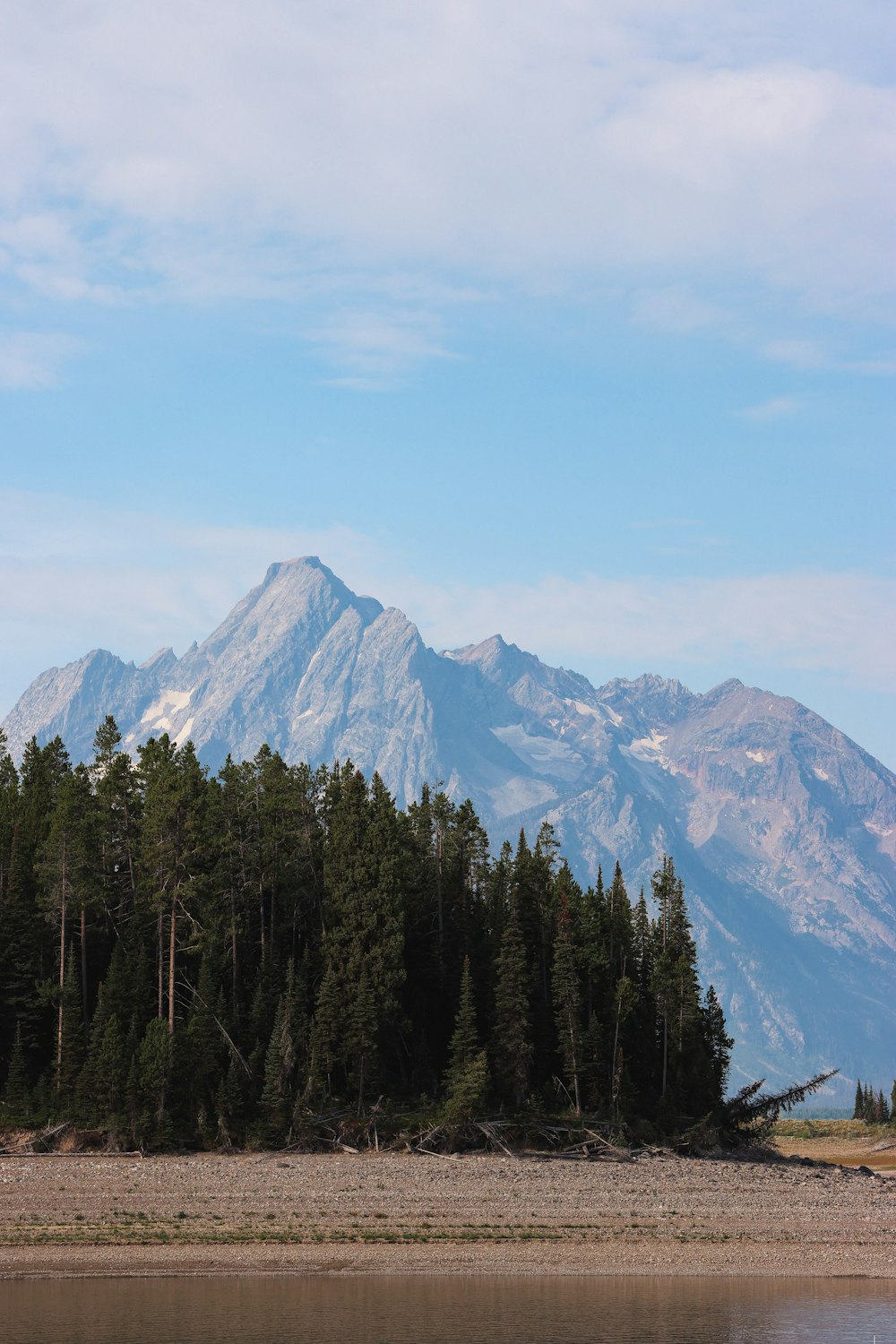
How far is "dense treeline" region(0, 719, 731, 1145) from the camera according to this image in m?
76.8

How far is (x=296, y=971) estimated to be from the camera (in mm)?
85938

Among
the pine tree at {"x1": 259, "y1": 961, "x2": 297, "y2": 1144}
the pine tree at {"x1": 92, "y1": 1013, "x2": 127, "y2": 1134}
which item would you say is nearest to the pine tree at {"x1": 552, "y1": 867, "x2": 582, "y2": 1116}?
the pine tree at {"x1": 259, "y1": 961, "x2": 297, "y2": 1144}

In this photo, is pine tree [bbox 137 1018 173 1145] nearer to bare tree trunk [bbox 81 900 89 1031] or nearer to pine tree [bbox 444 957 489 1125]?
bare tree trunk [bbox 81 900 89 1031]

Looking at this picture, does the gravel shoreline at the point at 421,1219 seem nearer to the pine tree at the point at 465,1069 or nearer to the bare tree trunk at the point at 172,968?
the pine tree at the point at 465,1069

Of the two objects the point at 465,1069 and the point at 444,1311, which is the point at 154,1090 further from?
the point at 444,1311

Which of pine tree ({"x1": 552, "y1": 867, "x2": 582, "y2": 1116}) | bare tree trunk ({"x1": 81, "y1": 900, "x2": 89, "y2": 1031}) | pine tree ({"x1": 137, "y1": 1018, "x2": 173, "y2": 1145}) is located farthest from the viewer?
pine tree ({"x1": 552, "y1": 867, "x2": 582, "y2": 1116})

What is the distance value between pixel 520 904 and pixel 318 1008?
63.0 ft

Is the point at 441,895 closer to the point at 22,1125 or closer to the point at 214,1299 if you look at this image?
the point at 22,1125

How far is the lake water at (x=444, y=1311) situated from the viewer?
138 ft

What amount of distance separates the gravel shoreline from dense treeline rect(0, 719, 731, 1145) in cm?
570

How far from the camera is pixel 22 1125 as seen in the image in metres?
74.4

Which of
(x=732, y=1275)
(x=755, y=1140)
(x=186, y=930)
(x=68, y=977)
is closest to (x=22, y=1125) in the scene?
(x=68, y=977)

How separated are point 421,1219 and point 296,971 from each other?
28.2m

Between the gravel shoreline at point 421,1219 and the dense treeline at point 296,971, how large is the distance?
224 inches
